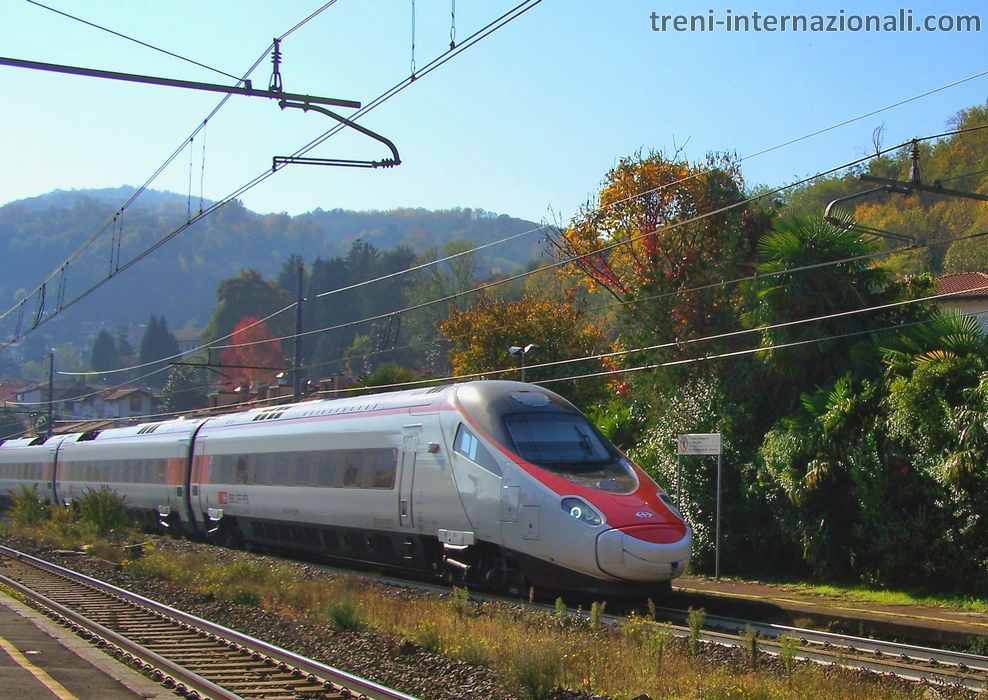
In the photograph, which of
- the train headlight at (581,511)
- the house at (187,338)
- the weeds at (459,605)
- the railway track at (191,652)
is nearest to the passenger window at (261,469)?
the railway track at (191,652)

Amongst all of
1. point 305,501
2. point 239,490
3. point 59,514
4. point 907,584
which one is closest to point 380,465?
point 305,501

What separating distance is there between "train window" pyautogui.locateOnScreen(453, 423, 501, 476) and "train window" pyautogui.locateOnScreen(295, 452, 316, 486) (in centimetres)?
554

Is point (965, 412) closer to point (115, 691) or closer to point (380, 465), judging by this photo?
point (380, 465)

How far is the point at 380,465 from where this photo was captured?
18281 mm

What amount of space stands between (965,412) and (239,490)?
1598cm

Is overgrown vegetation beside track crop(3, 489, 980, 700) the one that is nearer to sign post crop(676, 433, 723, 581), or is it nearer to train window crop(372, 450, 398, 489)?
train window crop(372, 450, 398, 489)

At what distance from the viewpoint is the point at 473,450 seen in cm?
1583

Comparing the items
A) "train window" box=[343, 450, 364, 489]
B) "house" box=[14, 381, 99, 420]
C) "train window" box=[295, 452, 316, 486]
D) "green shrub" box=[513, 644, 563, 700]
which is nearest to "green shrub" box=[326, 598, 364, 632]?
"green shrub" box=[513, 644, 563, 700]

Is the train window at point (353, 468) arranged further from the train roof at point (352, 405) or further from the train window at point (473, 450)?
the train window at point (473, 450)

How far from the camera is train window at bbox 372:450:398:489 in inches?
704

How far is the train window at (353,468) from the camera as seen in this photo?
62.4 feet

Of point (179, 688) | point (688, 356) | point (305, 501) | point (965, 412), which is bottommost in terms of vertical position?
point (179, 688)

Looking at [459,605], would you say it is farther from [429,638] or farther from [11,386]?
[11,386]

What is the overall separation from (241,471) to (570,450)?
37.5 feet
